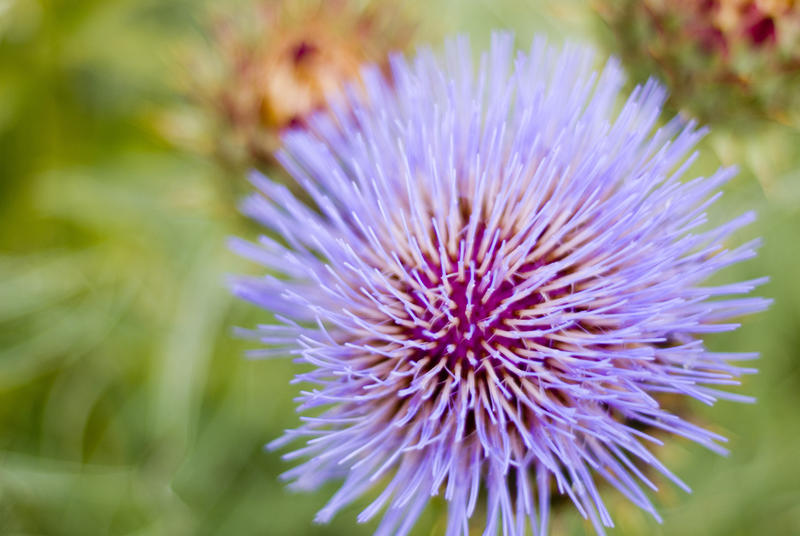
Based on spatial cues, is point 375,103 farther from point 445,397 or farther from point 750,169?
point 750,169

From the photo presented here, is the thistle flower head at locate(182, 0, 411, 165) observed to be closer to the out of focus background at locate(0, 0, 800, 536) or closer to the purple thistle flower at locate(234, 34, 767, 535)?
the out of focus background at locate(0, 0, 800, 536)

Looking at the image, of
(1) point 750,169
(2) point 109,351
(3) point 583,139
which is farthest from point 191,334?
(1) point 750,169

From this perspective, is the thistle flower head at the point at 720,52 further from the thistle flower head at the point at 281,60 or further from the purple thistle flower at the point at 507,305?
the thistle flower head at the point at 281,60

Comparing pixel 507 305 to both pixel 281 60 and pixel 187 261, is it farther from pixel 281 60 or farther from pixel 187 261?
pixel 187 261

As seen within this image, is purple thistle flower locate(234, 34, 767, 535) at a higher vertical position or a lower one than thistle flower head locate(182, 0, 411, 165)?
lower

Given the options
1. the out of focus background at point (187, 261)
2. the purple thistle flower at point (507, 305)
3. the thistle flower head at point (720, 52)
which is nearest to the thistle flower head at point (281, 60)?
the out of focus background at point (187, 261)

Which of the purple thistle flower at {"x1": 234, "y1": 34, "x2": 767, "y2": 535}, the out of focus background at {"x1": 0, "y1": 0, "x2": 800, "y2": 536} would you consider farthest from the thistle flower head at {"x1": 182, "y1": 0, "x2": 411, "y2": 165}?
the purple thistle flower at {"x1": 234, "y1": 34, "x2": 767, "y2": 535}

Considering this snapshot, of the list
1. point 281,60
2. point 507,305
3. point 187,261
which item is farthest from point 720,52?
point 187,261
